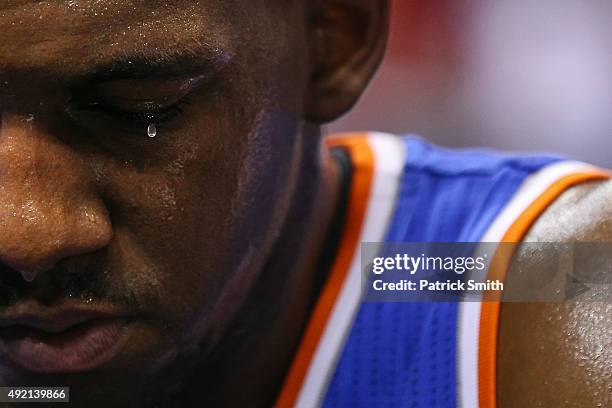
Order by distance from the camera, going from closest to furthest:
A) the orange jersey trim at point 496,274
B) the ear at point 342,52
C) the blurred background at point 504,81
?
the orange jersey trim at point 496,274
the ear at point 342,52
the blurred background at point 504,81

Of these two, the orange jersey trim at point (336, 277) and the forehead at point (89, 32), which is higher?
the forehead at point (89, 32)

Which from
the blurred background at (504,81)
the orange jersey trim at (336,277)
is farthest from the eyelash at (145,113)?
the blurred background at (504,81)

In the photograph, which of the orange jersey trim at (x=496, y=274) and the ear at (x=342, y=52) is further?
the ear at (x=342, y=52)

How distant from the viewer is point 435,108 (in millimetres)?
2697

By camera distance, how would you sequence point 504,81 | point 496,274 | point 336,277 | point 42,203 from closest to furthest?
point 42,203
point 496,274
point 336,277
point 504,81

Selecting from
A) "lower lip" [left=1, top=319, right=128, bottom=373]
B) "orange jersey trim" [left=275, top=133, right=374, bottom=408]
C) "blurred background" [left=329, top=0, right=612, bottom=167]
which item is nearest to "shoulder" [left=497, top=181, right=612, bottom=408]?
"orange jersey trim" [left=275, top=133, right=374, bottom=408]

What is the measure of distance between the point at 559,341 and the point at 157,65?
1.33ft

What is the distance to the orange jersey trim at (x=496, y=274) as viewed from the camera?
89 cm

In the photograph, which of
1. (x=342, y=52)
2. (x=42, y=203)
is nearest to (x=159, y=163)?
(x=42, y=203)

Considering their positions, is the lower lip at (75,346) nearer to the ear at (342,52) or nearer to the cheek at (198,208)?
the cheek at (198,208)

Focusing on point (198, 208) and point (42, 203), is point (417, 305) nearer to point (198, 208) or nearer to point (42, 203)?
point (198, 208)

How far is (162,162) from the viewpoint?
0.82 meters

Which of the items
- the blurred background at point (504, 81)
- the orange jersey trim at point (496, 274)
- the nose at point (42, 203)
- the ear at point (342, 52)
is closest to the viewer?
the nose at point (42, 203)

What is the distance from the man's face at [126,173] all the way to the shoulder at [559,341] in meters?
0.25
